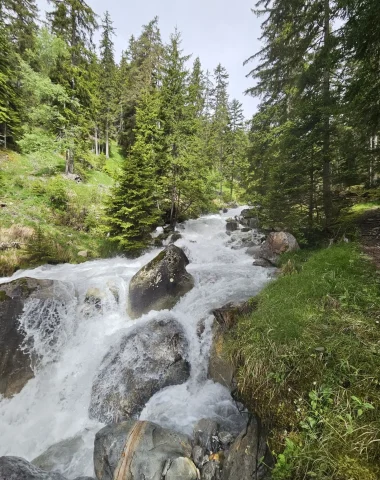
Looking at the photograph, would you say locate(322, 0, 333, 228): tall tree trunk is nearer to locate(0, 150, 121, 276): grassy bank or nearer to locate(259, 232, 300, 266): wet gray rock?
locate(259, 232, 300, 266): wet gray rock

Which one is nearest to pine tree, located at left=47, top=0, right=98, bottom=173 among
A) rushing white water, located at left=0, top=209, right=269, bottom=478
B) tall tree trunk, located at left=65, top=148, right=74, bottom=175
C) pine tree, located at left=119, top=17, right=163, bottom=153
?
tall tree trunk, located at left=65, top=148, right=74, bottom=175

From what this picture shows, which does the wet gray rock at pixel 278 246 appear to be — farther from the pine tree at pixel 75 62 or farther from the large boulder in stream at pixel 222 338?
the pine tree at pixel 75 62

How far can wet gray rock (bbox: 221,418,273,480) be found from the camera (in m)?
3.23

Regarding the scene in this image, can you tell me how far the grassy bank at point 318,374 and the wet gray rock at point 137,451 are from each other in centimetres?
162

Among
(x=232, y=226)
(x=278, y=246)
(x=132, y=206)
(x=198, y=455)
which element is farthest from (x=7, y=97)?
(x=198, y=455)

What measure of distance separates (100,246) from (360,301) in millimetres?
13247

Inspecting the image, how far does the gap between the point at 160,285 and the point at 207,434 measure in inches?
217

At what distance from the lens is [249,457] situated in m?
3.43

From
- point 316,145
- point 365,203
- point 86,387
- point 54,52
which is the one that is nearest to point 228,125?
point 54,52

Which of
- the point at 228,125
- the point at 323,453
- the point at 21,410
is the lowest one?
the point at 21,410

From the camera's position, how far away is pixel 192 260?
1381 centimetres

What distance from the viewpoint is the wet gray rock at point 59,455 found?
4.85m

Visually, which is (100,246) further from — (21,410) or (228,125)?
(228,125)

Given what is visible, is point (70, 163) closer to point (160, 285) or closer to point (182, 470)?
point (160, 285)
